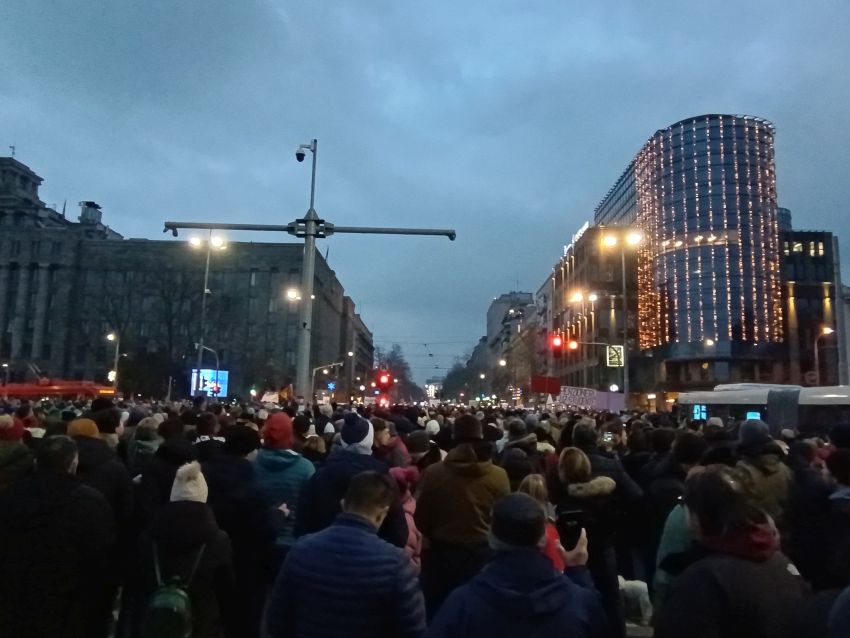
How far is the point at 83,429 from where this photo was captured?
644 centimetres

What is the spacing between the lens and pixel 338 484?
5.22m

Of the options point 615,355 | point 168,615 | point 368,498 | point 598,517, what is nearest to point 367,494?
point 368,498

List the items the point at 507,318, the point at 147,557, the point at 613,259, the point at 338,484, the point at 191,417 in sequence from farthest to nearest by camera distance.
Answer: the point at 507,318 < the point at 613,259 < the point at 191,417 < the point at 338,484 < the point at 147,557

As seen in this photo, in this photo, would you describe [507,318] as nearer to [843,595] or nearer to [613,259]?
[613,259]

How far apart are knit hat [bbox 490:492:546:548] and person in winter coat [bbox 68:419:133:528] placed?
12.7 feet

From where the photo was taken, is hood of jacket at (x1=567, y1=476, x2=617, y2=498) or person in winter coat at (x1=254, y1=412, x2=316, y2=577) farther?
person in winter coat at (x1=254, y1=412, x2=316, y2=577)

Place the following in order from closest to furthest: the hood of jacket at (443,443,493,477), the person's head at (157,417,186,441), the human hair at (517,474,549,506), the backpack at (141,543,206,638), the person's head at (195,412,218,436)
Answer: the backpack at (141,543,206,638)
the human hair at (517,474,549,506)
the hood of jacket at (443,443,493,477)
the person's head at (157,417,186,441)
the person's head at (195,412,218,436)

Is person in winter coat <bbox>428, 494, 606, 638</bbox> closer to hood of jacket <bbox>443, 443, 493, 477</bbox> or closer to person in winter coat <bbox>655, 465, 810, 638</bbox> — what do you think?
person in winter coat <bbox>655, 465, 810, 638</bbox>

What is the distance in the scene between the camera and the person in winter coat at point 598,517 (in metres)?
5.48

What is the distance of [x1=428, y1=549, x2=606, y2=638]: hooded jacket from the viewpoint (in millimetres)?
2580

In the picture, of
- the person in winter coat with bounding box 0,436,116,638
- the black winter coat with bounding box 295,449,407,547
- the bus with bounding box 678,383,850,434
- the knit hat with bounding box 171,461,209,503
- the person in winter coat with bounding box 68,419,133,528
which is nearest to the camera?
the person in winter coat with bounding box 0,436,116,638

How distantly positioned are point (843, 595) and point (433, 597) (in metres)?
3.77

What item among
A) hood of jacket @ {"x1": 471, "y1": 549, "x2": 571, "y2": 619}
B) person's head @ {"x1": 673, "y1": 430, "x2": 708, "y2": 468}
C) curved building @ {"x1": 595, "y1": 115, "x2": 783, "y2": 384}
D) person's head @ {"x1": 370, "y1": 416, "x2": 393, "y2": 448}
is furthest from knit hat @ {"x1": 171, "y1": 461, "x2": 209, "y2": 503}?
curved building @ {"x1": 595, "y1": 115, "x2": 783, "y2": 384}

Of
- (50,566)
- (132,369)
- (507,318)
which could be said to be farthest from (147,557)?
(507,318)
